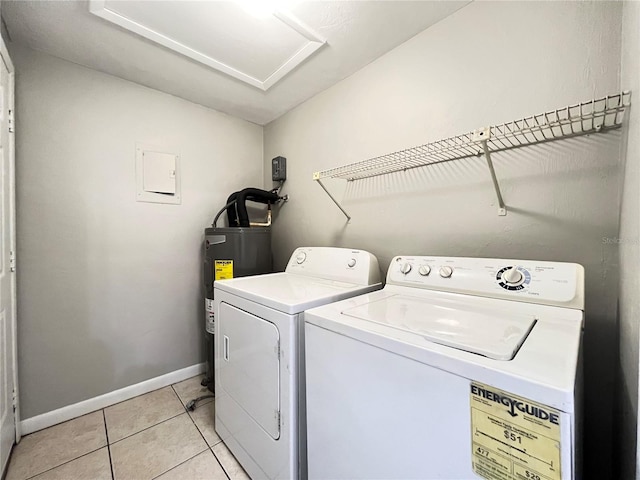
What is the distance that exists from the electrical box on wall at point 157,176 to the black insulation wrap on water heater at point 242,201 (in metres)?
0.42

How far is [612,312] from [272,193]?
2.19 meters

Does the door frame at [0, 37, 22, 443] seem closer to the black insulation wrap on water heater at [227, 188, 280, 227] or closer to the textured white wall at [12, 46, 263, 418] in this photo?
the textured white wall at [12, 46, 263, 418]

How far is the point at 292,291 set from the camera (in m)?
1.29

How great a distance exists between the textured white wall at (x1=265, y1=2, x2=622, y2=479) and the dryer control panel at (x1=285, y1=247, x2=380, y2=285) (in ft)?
0.68

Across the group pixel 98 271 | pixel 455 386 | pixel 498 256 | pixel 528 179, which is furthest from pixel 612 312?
pixel 98 271

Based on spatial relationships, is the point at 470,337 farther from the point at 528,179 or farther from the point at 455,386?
the point at 528,179

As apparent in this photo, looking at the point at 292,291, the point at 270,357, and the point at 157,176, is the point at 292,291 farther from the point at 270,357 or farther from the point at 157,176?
the point at 157,176

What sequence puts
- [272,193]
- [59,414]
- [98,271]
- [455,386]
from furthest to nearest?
1. [272,193]
2. [98,271]
3. [59,414]
4. [455,386]

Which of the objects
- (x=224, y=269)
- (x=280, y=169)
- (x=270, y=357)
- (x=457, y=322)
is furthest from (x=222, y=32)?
(x=457, y=322)

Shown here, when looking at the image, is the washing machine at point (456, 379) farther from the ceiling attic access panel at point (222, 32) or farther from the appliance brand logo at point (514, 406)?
the ceiling attic access panel at point (222, 32)

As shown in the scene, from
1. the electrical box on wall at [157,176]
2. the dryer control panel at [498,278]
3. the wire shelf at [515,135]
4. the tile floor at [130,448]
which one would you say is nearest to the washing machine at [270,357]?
the tile floor at [130,448]

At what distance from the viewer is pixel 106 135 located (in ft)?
5.93

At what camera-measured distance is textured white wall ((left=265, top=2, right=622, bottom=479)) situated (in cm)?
99

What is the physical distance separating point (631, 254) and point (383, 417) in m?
0.80
